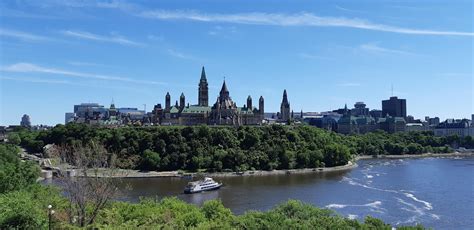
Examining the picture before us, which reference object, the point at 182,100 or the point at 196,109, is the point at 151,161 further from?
the point at 182,100

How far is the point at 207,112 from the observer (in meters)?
108

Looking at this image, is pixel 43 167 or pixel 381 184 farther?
pixel 43 167

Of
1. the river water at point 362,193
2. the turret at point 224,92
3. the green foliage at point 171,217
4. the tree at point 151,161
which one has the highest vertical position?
the turret at point 224,92

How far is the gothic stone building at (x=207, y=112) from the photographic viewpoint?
103 meters

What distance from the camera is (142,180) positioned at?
212 feet

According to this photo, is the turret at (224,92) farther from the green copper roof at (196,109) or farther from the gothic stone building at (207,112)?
the green copper roof at (196,109)

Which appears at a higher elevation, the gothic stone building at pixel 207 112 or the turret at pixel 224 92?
the turret at pixel 224 92

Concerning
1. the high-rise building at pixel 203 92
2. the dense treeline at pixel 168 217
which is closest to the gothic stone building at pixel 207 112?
the high-rise building at pixel 203 92

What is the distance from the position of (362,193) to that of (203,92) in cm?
7107

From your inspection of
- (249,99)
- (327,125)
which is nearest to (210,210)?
(249,99)

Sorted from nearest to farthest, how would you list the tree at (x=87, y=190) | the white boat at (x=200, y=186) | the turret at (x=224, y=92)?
1. the tree at (x=87, y=190)
2. the white boat at (x=200, y=186)
3. the turret at (x=224, y=92)

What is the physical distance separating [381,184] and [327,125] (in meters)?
113

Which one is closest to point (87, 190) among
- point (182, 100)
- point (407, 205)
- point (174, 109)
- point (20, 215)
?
point (20, 215)

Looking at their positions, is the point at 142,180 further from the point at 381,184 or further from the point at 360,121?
the point at 360,121
